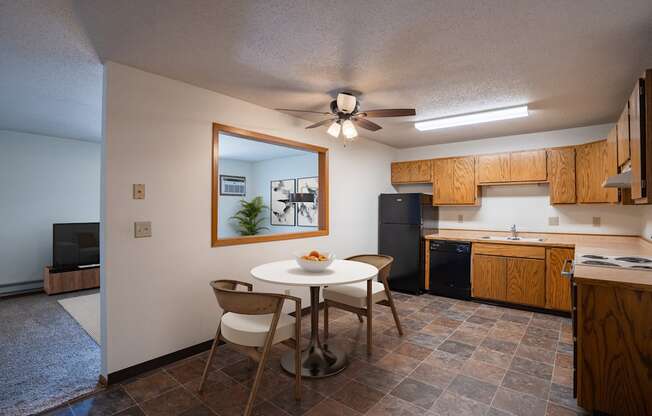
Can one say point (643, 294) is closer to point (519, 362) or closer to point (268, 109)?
point (519, 362)

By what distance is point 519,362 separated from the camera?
260 cm

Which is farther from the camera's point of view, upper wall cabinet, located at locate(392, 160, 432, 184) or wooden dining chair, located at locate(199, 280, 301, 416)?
upper wall cabinet, located at locate(392, 160, 432, 184)

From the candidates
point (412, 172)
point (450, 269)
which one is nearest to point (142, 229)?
point (450, 269)

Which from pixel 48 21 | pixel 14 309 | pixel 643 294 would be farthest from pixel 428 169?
pixel 14 309

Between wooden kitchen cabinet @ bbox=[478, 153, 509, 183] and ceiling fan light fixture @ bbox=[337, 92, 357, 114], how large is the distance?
2.60 m

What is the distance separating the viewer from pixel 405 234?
4.73m

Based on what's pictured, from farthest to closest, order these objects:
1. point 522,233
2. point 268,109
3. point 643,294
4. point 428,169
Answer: point 428,169 → point 522,233 → point 268,109 → point 643,294

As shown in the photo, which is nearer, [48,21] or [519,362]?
[48,21]

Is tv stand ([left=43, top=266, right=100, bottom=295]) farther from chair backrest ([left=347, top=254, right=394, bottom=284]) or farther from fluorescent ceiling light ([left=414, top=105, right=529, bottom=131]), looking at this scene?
fluorescent ceiling light ([left=414, top=105, right=529, bottom=131])

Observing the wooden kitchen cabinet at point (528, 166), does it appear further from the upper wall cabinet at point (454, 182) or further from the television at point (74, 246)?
the television at point (74, 246)

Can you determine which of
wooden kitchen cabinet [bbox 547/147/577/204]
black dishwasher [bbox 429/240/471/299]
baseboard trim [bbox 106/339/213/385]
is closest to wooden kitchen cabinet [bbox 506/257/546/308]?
black dishwasher [bbox 429/240/471/299]

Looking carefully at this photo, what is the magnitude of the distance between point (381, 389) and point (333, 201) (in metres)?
2.40

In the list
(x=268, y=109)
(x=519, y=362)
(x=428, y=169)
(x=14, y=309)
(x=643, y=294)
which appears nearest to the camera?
(x=643, y=294)

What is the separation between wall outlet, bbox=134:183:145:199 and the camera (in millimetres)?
2393
